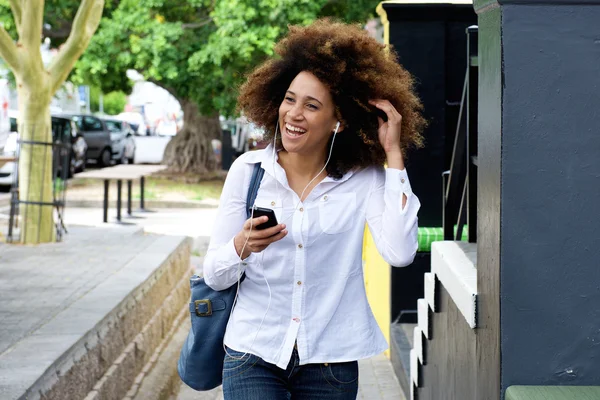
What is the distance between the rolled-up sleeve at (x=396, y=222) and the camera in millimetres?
3016

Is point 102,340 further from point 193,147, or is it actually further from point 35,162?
point 193,147

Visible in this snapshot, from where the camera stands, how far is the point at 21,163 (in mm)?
11422

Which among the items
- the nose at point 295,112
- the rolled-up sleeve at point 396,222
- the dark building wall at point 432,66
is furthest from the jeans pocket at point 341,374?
the dark building wall at point 432,66

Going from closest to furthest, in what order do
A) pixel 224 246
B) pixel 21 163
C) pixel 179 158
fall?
1. pixel 224 246
2. pixel 21 163
3. pixel 179 158

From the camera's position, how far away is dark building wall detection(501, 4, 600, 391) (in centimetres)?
256

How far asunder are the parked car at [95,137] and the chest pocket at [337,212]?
1173 inches

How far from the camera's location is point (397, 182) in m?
3.06

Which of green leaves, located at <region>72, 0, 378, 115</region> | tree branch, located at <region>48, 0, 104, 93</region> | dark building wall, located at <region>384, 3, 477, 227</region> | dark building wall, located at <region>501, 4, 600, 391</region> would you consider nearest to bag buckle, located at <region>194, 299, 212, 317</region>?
dark building wall, located at <region>501, 4, 600, 391</region>

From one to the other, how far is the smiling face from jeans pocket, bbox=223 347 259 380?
605mm

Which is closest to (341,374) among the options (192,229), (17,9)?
(17,9)

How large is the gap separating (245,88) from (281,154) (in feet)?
1.10

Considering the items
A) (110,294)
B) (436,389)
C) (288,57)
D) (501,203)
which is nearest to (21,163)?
(110,294)

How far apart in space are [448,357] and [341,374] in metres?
0.97

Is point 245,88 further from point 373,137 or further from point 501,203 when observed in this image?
point 501,203
